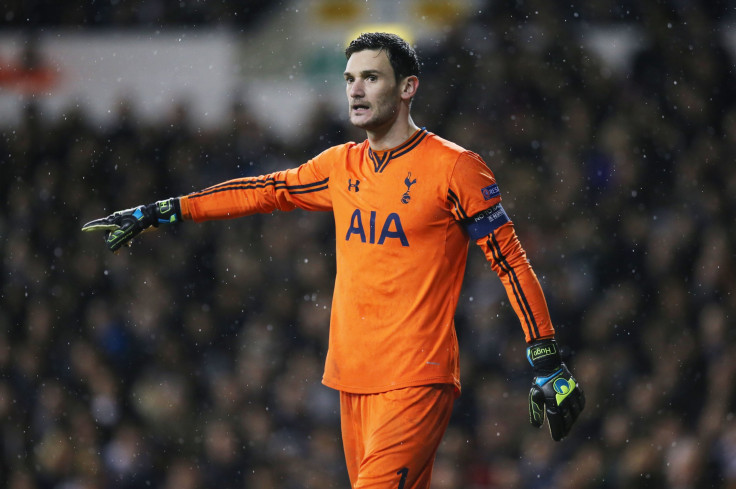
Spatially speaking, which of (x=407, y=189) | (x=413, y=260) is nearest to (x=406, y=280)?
(x=413, y=260)

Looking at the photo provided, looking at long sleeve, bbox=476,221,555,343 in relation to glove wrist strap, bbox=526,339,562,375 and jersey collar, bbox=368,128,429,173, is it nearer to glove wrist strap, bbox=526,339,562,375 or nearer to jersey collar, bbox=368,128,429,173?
glove wrist strap, bbox=526,339,562,375

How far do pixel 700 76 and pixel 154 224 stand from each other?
5.42 metres

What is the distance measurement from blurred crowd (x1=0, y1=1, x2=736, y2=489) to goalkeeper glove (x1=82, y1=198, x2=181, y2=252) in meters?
3.38

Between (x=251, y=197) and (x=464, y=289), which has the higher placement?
(x=251, y=197)

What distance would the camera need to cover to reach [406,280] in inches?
116

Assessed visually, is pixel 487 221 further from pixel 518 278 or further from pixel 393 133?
pixel 393 133

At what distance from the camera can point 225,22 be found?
8.19 meters

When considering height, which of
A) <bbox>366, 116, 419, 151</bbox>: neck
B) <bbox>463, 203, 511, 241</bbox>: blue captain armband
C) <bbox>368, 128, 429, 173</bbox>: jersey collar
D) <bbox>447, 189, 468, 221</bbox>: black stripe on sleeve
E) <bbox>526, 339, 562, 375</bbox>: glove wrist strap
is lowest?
<bbox>526, 339, 562, 375</bbox>: glove wrist strap

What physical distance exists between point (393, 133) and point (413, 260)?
42cm

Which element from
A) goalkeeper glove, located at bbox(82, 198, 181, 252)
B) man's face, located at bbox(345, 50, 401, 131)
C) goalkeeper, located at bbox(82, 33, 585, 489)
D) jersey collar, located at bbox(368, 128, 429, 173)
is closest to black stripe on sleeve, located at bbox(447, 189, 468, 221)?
goalkeeper, located at bbox(82, 33, 585, 489)

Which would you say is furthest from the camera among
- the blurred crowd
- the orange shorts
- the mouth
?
the blurred crowd

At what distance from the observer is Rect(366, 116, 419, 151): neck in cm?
304

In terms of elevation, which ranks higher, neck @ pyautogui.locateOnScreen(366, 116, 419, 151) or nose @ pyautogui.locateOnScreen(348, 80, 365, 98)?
nose @ pyautogui.locateOnScreen(348, 80, 365, 98)

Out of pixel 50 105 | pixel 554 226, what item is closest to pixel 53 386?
pixel 50 105
